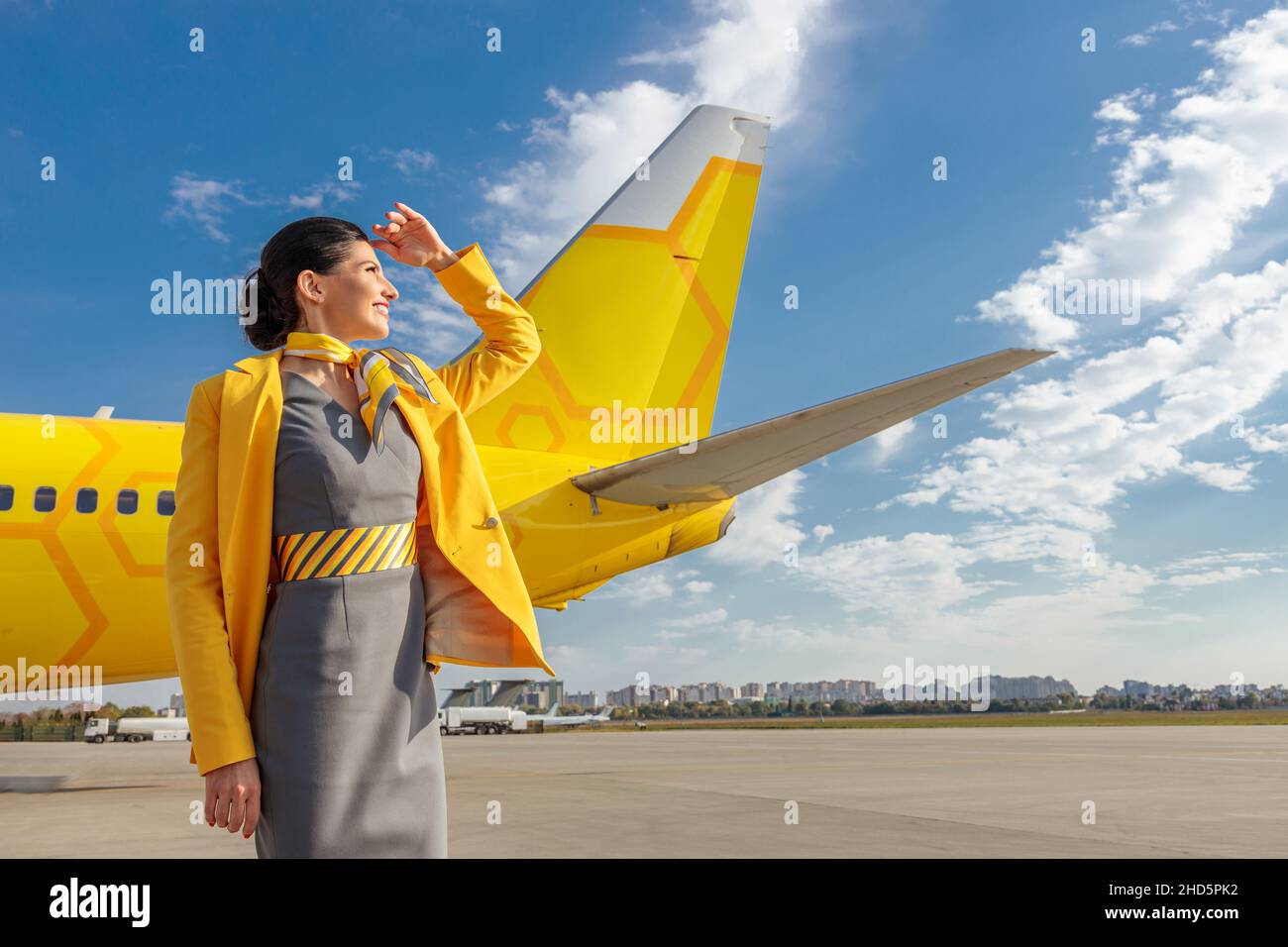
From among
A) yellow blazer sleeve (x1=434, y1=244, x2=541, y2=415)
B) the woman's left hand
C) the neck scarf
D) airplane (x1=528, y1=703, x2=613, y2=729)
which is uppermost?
the woman's left hand

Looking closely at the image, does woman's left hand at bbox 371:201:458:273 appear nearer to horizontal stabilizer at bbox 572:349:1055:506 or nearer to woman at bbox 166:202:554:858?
woman at bbox 166:202:554:858

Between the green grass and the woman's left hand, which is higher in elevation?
the woman's left hand

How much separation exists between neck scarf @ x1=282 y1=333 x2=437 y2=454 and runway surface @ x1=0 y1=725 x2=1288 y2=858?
4682 millimetres

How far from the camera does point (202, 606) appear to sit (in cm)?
228

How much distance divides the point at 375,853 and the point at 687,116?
489 inches

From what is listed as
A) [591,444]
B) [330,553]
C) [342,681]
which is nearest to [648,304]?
[591,444]

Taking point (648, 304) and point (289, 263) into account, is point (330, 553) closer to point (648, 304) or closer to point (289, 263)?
point (289, 263)

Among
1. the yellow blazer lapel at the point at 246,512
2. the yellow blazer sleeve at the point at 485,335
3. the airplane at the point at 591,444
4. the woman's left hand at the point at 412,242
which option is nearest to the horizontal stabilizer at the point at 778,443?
the airplane at the point at 591,444

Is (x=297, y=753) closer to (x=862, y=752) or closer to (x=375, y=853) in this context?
(x=375, y=853)

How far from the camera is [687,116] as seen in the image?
1310 cm

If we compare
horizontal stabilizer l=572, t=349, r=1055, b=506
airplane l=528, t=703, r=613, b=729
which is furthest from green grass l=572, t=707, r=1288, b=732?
horizontal stabilizer l=572, t=349, r=1055, b=506

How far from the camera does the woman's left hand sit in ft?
9.41

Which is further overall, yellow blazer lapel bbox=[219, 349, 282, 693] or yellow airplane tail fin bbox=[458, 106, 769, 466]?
yellow airplane tail fin bbox=[458, 106, 769, 466]

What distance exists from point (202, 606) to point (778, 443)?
7.36m
